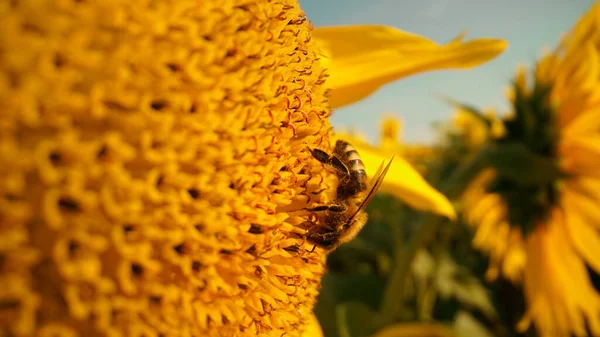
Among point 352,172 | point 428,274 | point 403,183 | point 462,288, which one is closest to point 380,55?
point 403,183

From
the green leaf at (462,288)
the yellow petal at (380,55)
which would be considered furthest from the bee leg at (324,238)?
the green leaf at (462,288)

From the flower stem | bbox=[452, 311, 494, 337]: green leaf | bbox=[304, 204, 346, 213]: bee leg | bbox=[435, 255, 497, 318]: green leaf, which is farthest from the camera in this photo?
bbox=[435, 255, 497, 318]: green leaf

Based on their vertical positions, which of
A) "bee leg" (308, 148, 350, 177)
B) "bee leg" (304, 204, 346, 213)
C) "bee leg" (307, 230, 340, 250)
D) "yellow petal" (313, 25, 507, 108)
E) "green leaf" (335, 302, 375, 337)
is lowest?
"green leaf" (335, 302, 375, 337)

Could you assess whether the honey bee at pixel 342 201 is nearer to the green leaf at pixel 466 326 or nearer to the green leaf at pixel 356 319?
the green leaf at pixel 356 319

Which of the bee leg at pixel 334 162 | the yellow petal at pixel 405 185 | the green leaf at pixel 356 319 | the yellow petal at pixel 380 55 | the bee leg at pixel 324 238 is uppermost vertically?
the yellow petal at pixel 380 55

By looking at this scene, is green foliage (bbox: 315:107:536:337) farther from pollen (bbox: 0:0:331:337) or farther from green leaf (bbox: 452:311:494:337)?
pollen (bbox: 0:0:331:337)

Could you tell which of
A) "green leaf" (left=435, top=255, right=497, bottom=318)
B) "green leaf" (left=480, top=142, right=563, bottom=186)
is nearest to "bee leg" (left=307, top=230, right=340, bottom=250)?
"green leaf" (left=480, top=142, right=563, bottom=186)
